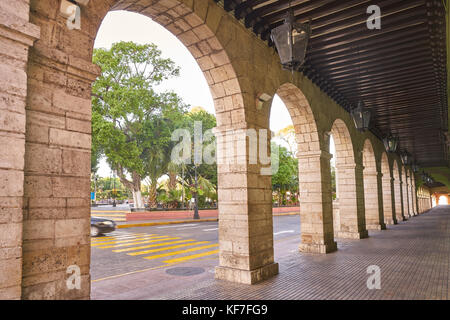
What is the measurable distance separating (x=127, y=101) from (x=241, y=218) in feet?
48.1

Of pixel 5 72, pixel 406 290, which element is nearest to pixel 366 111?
pixel 406 290

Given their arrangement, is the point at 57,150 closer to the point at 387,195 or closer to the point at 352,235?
the point at 352,235

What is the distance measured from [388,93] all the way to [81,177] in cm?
1006

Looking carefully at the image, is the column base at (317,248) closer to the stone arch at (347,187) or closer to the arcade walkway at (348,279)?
the arcade walkway at (348,279)

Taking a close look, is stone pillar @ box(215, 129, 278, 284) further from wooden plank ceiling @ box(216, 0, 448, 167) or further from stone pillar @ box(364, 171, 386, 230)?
stone pillar @ box(364, 171, 386, 230)

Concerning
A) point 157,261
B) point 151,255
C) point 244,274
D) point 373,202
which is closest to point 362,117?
point 244,274

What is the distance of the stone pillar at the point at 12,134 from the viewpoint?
2.52 metres

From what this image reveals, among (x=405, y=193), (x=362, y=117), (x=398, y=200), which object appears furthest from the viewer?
(x=405, y=193)

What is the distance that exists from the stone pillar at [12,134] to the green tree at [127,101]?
49.7 feet

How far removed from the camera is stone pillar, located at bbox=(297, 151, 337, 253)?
849 centimetres

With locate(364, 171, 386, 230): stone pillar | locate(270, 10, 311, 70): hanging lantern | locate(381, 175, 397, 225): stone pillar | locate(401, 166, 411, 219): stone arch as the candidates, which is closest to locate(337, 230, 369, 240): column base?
locate(364, 171, 386, 230): stone pillar

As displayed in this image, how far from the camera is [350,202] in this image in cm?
1162
